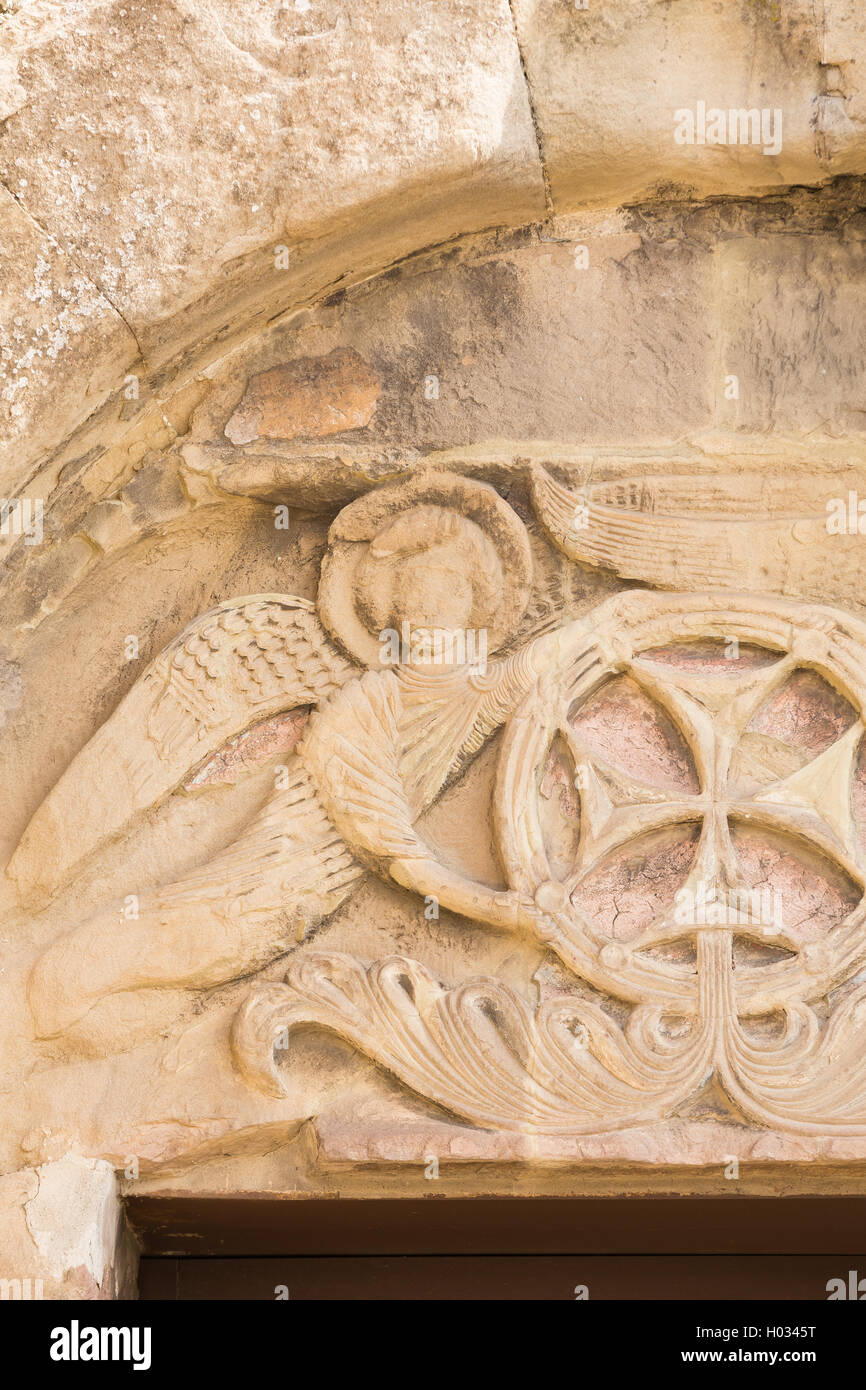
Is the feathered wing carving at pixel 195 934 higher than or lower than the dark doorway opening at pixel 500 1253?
higher

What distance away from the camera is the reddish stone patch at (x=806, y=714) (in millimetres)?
2715

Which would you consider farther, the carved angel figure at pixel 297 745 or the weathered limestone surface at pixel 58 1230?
the carved angel figure at pixel 297 745

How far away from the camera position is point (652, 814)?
263cm

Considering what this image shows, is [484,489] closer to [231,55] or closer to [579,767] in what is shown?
[579,767]

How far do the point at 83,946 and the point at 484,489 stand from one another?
1.07 metres

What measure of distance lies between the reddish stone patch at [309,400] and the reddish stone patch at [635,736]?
26.5 inches

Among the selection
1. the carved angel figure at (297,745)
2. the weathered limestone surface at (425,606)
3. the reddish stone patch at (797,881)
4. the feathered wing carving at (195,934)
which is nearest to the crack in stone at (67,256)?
the weathered limestone surface at (425,606)

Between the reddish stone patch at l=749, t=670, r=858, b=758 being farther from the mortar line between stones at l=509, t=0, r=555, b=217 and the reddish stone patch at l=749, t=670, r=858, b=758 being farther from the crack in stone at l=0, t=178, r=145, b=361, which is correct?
the crack in stone at l=0, t=178, r=145, b=361

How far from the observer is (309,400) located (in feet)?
9.17

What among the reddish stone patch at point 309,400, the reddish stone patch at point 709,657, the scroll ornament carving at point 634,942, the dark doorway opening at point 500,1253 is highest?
the reddish stone patch at point 309,400

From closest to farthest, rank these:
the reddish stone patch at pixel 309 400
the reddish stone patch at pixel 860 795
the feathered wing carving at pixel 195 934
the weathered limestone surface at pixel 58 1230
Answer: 1. the weathered limestone surface at pixel 58 1230
2. the feathered wing carving at pixel 195 934
3. the reddish stone patch at pixel 860 795
4. the reddish stone patch at pixel 309 400

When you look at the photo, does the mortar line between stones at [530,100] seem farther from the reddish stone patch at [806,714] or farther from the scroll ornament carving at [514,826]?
the reddish stone patch at [806,714]

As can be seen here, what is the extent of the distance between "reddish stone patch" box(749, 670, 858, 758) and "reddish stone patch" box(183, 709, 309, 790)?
83 cm

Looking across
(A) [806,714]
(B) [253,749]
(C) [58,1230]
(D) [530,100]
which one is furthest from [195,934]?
(D) [530,100]
